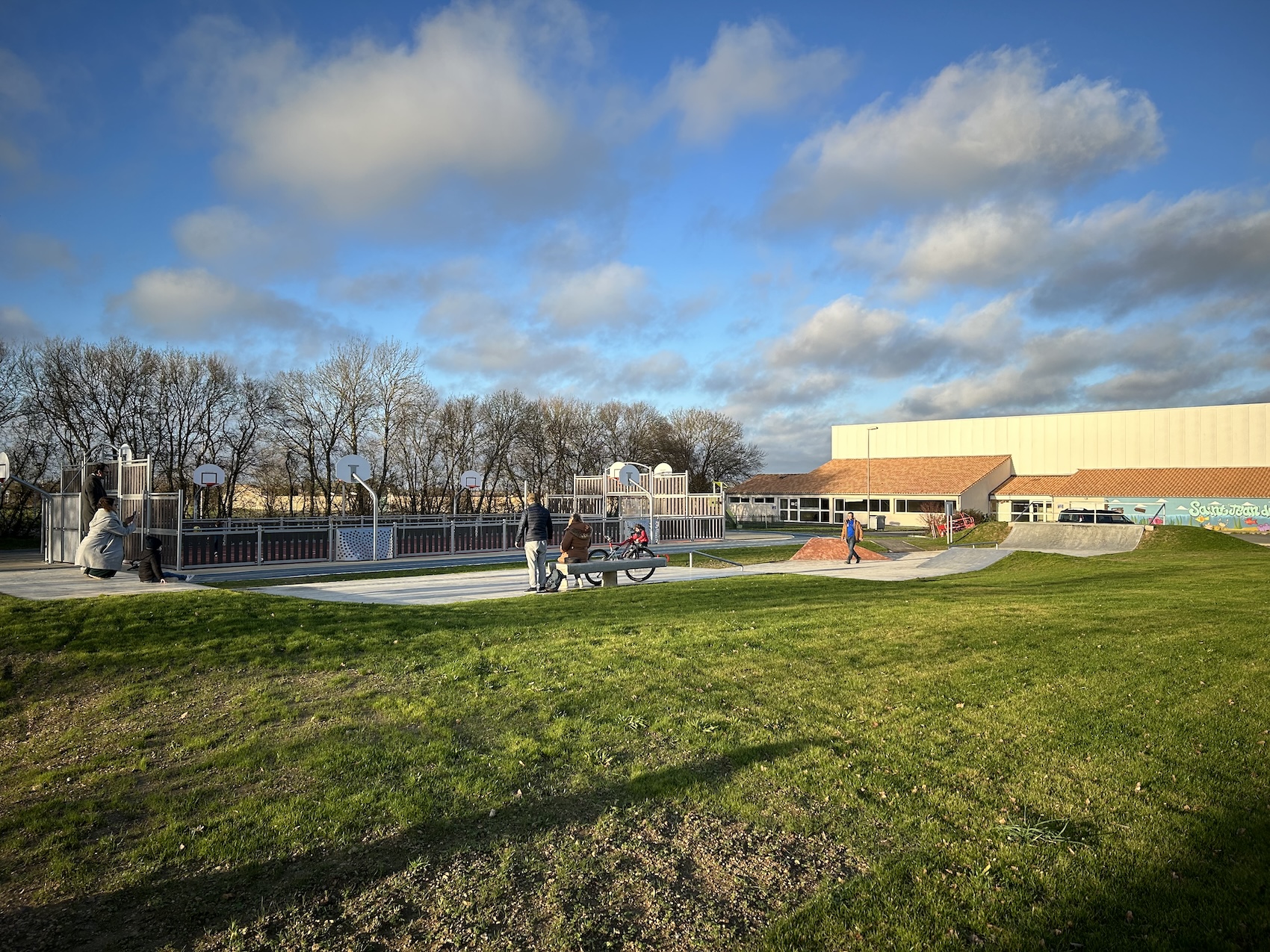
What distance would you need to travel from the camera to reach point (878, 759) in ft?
16.6

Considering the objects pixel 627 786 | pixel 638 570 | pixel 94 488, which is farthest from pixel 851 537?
pixel 627 786

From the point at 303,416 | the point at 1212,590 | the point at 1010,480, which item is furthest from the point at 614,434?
the point at 1212,590

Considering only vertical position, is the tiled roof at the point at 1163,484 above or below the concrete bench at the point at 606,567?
above

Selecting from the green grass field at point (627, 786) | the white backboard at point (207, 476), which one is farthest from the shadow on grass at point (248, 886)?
the white backboard at point (207, 476)

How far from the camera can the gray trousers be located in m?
15.0

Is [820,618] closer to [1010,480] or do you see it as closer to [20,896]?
[20,896]

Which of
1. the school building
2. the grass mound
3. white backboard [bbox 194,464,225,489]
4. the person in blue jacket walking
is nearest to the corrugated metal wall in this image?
the school building

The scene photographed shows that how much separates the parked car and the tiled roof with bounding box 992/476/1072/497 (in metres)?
5.91

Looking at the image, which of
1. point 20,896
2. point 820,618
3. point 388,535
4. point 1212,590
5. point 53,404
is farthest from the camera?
point 53,404

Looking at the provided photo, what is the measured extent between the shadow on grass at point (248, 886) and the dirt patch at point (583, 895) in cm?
11

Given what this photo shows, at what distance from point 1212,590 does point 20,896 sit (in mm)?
16633

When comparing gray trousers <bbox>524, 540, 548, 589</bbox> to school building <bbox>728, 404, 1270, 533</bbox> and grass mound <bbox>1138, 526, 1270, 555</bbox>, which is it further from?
school building <bbox>728, 404, 1270, 533</bbox>

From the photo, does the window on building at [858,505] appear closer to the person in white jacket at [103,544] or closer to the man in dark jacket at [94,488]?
the man in dark jacket at [94,488]

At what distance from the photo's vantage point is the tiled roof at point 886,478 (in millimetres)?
57125
